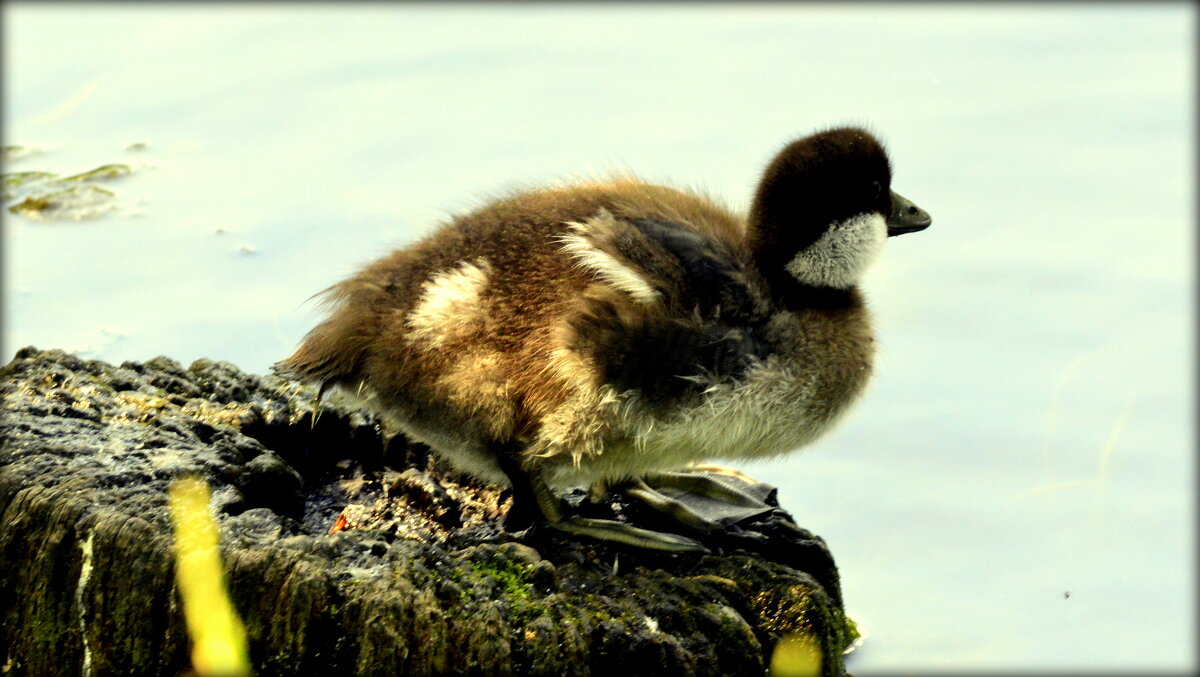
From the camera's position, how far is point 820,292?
14.4 ft

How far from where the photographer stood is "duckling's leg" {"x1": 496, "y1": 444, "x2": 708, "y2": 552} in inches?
164

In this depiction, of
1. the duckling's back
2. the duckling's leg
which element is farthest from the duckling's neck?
the duckling's leg

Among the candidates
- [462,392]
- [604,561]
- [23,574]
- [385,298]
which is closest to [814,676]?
[604,561]

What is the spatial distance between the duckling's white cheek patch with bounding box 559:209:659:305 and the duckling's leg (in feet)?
1.79

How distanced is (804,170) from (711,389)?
740 mm

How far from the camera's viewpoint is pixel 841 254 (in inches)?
173

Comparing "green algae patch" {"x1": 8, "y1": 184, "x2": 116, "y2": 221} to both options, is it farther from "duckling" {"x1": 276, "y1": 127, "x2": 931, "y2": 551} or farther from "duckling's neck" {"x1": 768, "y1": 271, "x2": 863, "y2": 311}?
"duckling's neck" {"x1": 768, "y1": 271, "x2": 863, "y2": 311}

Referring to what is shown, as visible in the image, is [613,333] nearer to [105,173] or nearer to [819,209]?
[819,209]

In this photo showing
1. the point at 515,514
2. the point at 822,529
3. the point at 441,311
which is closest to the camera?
the point at 441,311

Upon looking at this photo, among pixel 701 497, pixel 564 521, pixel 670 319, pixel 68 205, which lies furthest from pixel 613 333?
pixel 68 205

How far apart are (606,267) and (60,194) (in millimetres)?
4060

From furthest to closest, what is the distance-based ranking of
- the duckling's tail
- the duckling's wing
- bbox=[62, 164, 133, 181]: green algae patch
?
bbox=[62, 164, 133, 181]: green algae patch
the duckling's tail
the duckling's wing

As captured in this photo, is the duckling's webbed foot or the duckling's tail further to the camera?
the duckling's webbed foot

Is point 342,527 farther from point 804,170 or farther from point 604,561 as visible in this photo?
point 804,170
